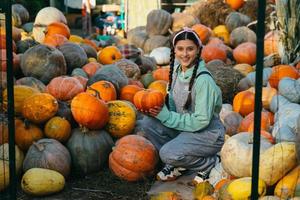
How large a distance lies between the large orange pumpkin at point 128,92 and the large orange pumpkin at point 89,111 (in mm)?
972

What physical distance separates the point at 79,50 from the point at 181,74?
250 cm

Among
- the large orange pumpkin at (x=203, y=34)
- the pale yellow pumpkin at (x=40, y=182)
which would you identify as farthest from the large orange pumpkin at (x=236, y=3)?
the pale yellow pumpkin at (x=40, y=182)

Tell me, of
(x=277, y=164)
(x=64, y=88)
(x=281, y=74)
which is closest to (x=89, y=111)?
(x=64, y=88)

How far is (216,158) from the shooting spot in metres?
5.21

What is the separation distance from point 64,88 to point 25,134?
0.89 meters

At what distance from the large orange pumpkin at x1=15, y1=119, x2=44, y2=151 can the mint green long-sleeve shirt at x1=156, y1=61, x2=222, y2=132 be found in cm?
122

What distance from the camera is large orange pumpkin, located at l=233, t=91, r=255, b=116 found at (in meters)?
6.52

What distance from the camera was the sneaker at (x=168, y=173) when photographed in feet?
16.9

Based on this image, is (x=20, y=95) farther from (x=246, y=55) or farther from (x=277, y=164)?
(x=246, y=55)

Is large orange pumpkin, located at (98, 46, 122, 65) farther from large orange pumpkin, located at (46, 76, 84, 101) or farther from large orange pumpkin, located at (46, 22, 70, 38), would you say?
large orange pumpkin, located at (46, 76, 84, 101)

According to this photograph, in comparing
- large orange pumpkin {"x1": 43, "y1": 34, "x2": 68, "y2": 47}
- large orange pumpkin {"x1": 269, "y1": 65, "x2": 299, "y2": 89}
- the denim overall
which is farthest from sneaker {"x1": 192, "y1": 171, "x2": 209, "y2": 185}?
large orange pumpkin {"x1": 43, "y1": 34, "x2": 68, "y2": 47}

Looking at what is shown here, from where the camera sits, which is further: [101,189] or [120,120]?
[120,120]

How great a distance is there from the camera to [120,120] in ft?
18.8

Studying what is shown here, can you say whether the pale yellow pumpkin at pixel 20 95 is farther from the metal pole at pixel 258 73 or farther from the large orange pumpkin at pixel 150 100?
the metal pole at pixel 258 73
